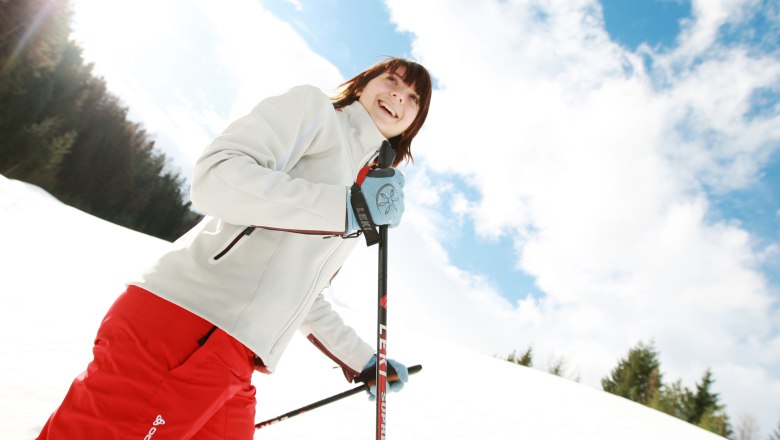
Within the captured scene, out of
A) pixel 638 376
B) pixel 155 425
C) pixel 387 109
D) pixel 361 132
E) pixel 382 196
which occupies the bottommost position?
pixel 155 425

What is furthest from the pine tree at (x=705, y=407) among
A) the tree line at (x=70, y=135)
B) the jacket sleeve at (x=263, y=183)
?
the tree line at (x=70, y=135)

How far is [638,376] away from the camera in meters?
29.7

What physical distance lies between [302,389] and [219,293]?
3.14 metres

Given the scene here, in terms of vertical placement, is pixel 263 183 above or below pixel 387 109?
below

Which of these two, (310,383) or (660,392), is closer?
(310,383)

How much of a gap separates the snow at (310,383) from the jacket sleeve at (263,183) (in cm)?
178

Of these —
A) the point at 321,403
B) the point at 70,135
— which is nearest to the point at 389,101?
the point at 321,403

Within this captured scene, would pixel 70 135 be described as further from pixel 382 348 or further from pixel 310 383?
pixel 382 348

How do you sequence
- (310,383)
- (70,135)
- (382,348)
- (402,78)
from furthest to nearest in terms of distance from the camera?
(70,135) < (310,383) < (402,78) < (382,348)

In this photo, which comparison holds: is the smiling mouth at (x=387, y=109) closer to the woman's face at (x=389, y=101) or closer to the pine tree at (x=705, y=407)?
the woman's face at (x=389, y=101)

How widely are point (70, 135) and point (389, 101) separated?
132ft

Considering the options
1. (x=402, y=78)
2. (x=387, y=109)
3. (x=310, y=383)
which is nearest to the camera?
(x=387, y=109)

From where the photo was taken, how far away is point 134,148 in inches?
1740

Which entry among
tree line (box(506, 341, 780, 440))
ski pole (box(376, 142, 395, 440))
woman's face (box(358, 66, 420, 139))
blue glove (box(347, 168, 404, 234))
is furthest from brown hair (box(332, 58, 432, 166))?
tree line (box(506, 341, 780, 440))
